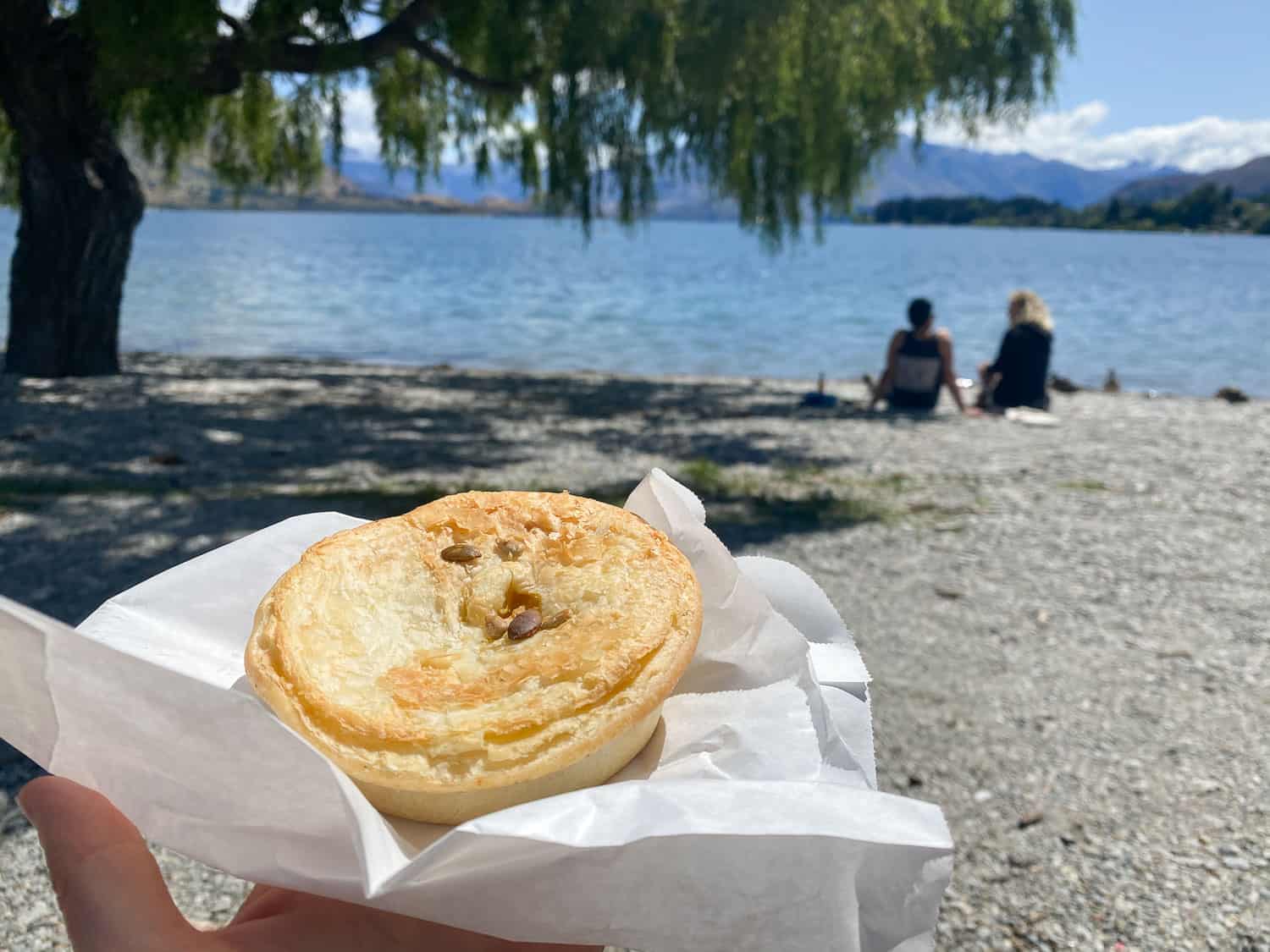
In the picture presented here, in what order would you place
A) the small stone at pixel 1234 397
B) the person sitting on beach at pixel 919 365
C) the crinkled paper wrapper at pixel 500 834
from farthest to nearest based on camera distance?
1. the small stone at pixel 1234 397
2. the person sitting on beach at pixel 919 365
3. the crinkled paper wrapper at pixel 500 834

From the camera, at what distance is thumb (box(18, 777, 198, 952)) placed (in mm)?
1377

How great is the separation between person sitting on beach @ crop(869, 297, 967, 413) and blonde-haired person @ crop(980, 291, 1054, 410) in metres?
0.57

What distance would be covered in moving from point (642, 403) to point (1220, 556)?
786cm

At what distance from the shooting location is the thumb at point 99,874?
1377 millimetres

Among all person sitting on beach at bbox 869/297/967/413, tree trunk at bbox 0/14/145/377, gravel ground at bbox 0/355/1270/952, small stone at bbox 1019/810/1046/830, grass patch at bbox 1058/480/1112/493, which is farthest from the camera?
person sitting on beach at bbox 869/297/967/413

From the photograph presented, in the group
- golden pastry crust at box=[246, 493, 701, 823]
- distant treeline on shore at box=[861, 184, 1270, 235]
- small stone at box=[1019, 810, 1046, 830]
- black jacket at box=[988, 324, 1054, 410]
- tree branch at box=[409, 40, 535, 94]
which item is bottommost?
small stone at box=[1019, 810, 1046, 830]

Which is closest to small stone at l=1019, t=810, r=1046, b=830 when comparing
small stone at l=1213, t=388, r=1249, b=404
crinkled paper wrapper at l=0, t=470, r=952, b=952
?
crinkled paper wrapper at l=0, t=470, r=952, b=952

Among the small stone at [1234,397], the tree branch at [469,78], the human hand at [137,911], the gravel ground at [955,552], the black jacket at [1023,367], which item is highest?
the tree branch at [469,78]

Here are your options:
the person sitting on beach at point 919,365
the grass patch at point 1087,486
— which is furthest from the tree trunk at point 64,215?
the grass patch at point 1087,486

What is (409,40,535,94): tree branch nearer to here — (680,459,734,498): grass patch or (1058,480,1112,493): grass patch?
(680,459,734,498): grass patch

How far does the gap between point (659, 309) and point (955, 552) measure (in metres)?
38.1

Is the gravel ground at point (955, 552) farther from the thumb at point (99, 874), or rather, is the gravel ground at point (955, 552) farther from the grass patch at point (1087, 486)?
the thumb at point (99, 874)

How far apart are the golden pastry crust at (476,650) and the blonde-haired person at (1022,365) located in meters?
12.1

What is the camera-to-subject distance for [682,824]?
1.34 metres
